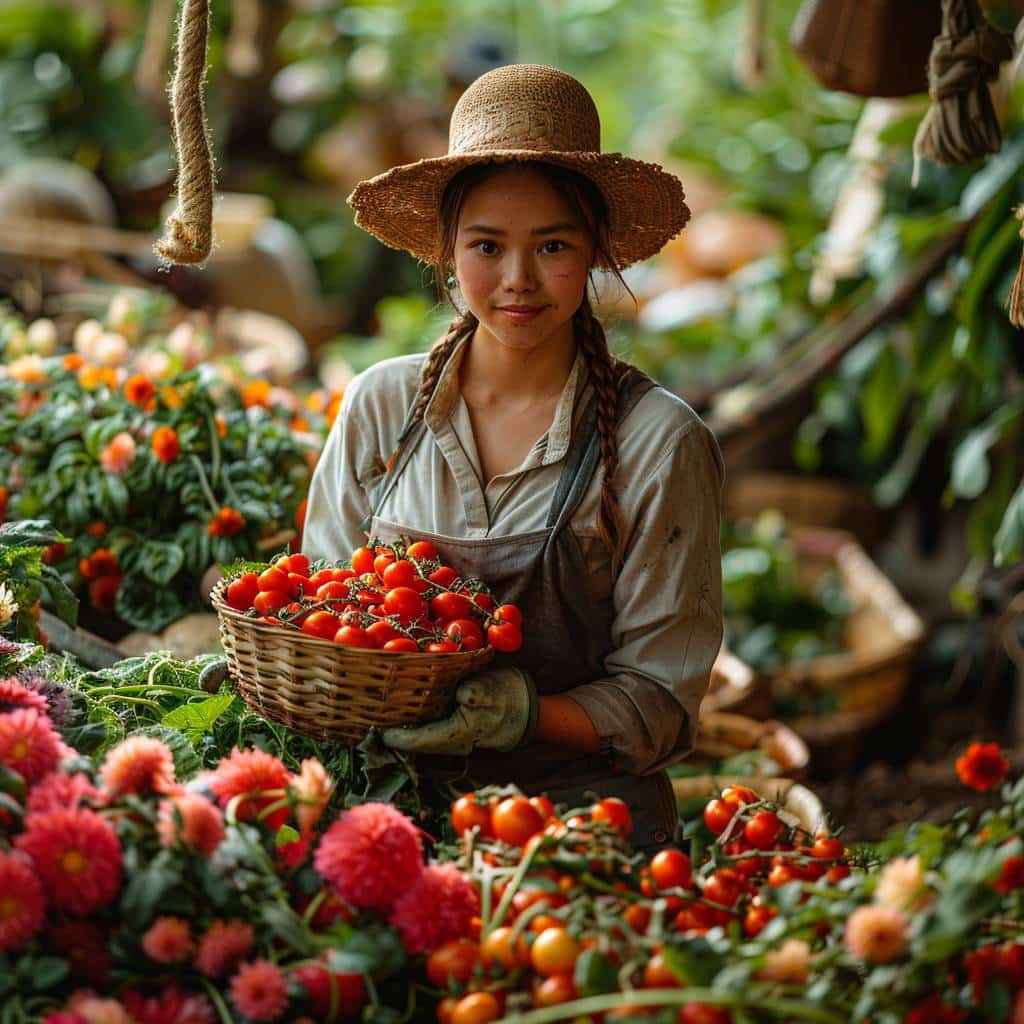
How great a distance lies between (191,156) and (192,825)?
105cm

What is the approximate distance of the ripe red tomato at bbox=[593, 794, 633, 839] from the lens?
1361 millimetres

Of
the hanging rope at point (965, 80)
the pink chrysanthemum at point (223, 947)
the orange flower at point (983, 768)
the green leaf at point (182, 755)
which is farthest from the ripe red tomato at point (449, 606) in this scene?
the hanging rope at point (965, 80)

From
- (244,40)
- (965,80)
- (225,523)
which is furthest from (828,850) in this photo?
(244,40)

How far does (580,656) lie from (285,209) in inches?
263

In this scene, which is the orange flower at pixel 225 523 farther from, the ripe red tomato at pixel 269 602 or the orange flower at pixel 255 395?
the ripe red tomato at pixel 269 602

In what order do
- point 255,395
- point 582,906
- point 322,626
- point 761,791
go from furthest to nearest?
point 255,395 → point 761,791 → point 322,626 → point 582,906

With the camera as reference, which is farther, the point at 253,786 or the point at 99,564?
the point at 99,564

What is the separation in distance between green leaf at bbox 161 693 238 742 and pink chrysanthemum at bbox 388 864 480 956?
0.55m

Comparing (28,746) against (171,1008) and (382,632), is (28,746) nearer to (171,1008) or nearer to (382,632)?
(171,1008)

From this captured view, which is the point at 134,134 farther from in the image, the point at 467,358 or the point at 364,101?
the point at 467,358

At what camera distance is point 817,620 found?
5000mm

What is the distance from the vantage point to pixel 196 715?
174 cm

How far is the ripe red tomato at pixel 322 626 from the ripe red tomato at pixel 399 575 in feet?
0.45

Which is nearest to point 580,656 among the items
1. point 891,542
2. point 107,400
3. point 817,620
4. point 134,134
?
point 107,400
